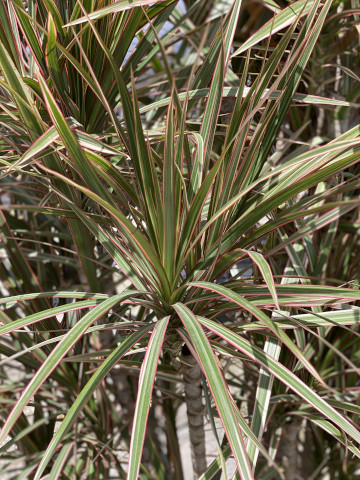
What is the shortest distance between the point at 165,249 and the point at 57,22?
36 cm

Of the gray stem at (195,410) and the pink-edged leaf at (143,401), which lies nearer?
the pink-edged leaf at (143,401)

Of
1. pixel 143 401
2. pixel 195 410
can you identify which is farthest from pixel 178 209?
pixel 195 410

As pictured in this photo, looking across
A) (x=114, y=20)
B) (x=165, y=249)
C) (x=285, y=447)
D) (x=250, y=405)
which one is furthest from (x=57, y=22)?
(x=285, y=447)

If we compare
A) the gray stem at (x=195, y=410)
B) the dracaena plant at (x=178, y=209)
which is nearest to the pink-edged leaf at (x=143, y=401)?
the dracaena plant at (x=178, y=209)

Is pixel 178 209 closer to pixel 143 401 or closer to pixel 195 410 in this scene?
pixel 143 401

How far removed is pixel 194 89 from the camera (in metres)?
0.84

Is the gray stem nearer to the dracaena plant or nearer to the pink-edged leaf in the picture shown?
the dracaena plant

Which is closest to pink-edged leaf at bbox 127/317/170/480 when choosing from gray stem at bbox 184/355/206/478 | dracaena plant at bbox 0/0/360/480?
dracaena plant at bbox 0/0/360/480

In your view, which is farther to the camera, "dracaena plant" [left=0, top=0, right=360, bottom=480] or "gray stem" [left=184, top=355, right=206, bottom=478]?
"gray stem" [left=184, top=355, right=206, bottom=478]

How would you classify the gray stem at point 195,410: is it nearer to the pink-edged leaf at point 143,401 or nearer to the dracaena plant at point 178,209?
the dracaena plant at point 178,209

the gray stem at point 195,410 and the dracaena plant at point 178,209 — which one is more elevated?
the dracaena plant at point 178,209

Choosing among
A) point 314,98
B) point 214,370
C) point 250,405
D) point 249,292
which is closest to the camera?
point 214,370

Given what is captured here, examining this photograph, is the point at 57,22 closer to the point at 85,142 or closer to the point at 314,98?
the point at 85,142

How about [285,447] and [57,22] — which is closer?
[57,22]
